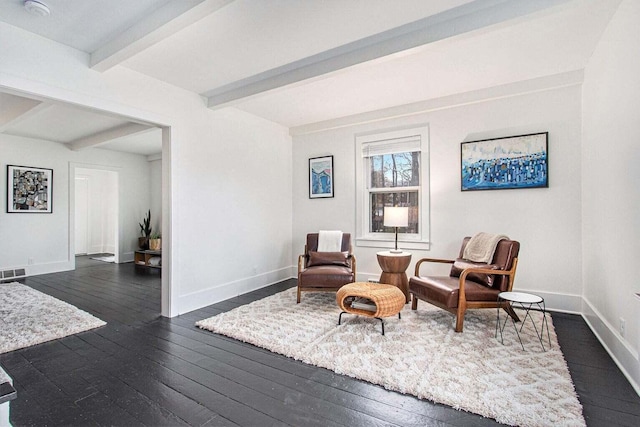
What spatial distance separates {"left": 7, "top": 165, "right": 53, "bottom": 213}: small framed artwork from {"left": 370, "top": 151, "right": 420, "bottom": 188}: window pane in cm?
625

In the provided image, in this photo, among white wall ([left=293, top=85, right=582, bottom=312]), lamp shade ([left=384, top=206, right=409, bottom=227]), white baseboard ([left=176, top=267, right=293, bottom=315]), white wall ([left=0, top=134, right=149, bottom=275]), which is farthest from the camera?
white wall ([left=0, top=134, right=149, bottom=275])

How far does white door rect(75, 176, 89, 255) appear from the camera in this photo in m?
8.69

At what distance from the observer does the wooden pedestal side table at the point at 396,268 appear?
12.2 feet

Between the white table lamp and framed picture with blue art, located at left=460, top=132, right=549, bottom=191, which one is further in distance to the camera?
the white table lamp

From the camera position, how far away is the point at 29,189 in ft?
19.0

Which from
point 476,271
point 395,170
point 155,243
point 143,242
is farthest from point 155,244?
point 476,271

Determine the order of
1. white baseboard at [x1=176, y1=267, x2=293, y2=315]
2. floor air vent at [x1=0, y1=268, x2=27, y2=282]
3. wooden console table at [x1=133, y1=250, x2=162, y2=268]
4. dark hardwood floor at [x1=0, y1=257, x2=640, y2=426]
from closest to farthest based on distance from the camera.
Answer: dark hardwood floor at [x1=0, y1=257, x2=640, y2=426]
white baseboard at [x1=176, y1=267, x2=293, y2=315]
floor air vent at [x1=0, y1=268, x2=27, y2=282]
wooden console table at [x1=133, y1=250, x2=162, y2=268]

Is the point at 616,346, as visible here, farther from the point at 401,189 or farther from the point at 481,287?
the point at 401,189

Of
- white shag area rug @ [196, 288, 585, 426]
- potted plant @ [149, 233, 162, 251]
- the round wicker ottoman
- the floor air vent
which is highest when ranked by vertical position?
potted plant @ [149, 233, 162, 251]

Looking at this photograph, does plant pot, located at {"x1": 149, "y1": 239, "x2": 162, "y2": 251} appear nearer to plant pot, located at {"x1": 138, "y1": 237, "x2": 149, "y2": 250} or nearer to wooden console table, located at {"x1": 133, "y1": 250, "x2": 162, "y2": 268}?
wooden console table, located at {"x1": 133, "y1": 250, "x2": 162, "y2": 268}

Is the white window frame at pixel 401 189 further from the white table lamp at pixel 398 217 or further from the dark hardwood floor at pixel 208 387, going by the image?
the dark hardwood floor at pixel 208 387

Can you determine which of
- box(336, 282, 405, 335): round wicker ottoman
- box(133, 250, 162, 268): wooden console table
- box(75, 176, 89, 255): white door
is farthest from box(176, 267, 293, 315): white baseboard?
box(75, 176, 89, 255): white door

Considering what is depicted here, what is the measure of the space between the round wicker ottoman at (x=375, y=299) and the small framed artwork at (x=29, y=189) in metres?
6.31

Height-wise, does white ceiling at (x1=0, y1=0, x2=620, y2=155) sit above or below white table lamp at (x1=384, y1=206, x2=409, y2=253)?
above
